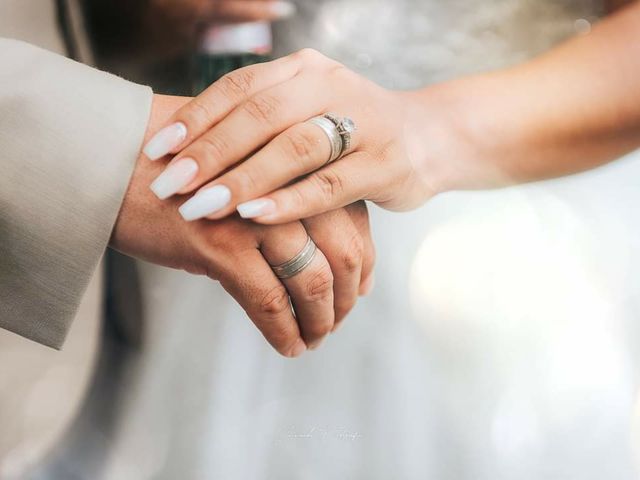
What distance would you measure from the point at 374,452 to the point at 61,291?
1.02ft

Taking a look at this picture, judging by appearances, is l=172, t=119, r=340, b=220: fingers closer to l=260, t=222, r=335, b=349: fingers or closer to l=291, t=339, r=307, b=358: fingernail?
l=260, t=222, r=335, b=349: fingers

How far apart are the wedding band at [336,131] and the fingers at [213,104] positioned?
0.17 ft

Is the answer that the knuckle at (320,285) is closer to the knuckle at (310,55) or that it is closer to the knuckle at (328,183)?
the knuckle at (328,183)

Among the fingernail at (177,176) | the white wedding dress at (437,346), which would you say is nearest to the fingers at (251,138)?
the fingernail at (177,176)

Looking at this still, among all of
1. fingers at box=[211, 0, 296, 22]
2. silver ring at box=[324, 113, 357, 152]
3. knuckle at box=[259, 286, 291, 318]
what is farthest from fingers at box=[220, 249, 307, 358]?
fingers at box=[211, 0, 296, 22]

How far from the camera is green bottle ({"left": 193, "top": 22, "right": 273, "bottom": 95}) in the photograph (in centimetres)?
50

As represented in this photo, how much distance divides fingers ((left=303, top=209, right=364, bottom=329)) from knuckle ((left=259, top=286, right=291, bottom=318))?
47 mm

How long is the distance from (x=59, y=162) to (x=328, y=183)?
19cm

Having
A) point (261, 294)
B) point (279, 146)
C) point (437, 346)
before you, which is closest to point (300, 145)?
point (279, 146)

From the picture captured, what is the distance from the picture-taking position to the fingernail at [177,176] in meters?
0.38

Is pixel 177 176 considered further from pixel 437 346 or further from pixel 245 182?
pixel 437 346

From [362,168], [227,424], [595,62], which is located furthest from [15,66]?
[595,62]

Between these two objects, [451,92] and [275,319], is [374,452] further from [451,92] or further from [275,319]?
[451,92]

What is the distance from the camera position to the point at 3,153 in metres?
0.38
